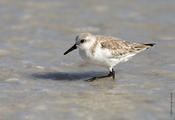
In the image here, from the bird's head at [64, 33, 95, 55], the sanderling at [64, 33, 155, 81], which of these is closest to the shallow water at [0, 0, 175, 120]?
the sanderling at [64, 33, 155, 81]

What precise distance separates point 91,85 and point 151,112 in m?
1.77

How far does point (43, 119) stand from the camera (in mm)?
7133

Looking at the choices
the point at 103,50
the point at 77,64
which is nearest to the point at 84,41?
the point at 103,50

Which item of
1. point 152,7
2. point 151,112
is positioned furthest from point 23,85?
point 152,7

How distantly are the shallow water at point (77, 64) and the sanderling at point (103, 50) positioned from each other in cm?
35

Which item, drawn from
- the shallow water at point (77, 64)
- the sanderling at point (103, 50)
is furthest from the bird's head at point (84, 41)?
the shallow water at point (77, 64)

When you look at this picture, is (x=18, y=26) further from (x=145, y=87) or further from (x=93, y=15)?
(x=145, y=87)

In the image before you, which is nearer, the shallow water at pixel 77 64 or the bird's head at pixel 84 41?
the shallow water at pixel 77 64

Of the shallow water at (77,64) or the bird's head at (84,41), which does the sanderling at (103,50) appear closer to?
the bird's head at (84,41)

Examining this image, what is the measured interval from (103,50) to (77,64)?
1236 mm

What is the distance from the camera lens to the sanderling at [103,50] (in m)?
8.90

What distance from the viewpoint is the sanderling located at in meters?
8.90

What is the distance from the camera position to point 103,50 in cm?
899

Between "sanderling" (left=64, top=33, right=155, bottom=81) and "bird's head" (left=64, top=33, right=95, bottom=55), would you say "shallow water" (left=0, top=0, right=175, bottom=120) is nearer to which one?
"sanderling" (left=64, top=33, right=155, bottom=81)
